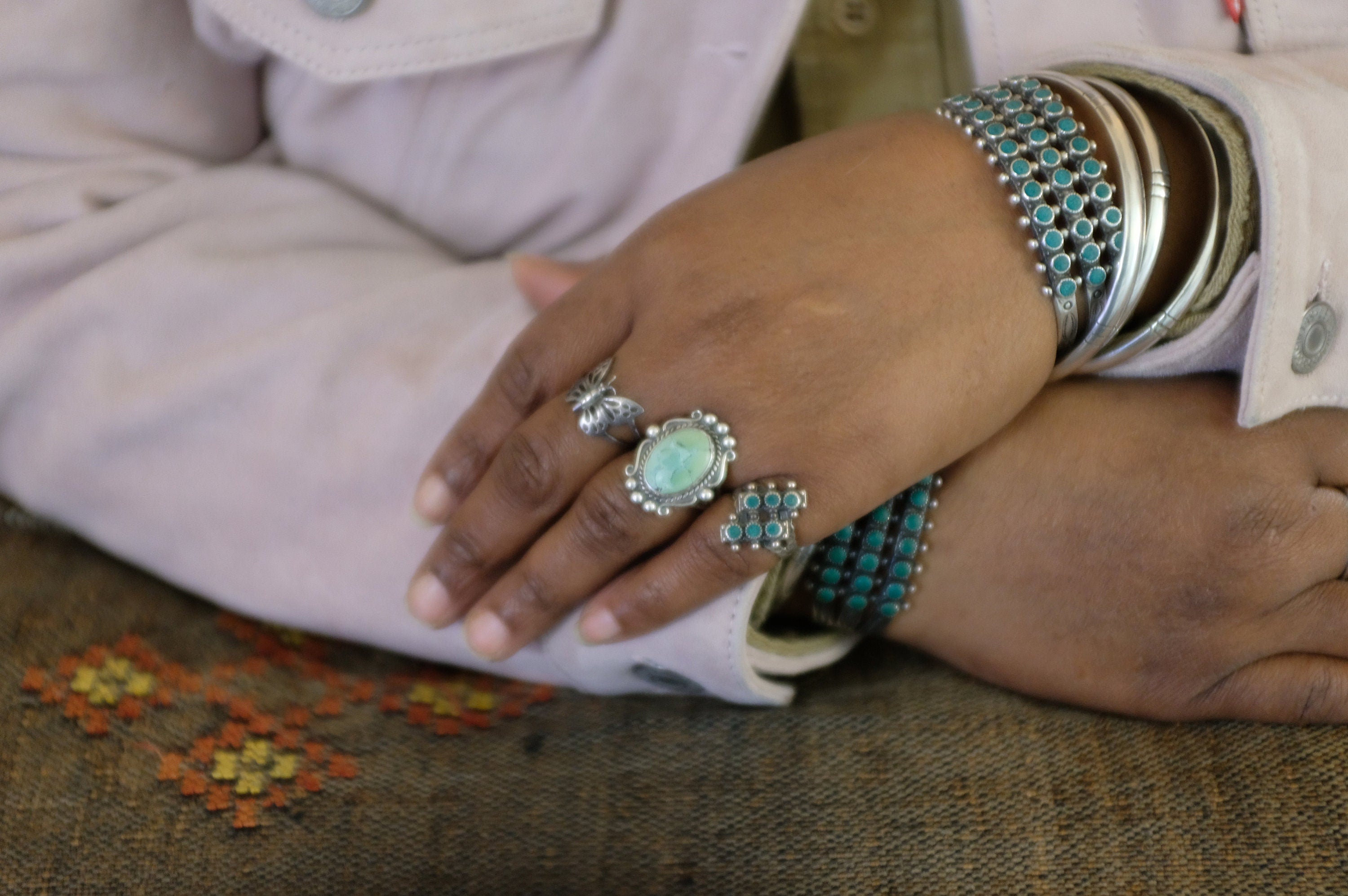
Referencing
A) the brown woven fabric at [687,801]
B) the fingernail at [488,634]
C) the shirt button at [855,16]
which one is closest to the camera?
the brown woven fabric at [687,801]

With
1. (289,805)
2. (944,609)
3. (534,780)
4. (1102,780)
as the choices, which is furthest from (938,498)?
(289,805)

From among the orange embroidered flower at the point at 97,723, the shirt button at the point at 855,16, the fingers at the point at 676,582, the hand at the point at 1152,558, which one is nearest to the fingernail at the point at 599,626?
the fingers at the point at 676,582

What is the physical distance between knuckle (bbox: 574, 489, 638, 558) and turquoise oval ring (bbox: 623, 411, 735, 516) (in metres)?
0.02

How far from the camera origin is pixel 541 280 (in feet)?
2.49

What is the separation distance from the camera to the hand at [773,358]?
0.58 meters

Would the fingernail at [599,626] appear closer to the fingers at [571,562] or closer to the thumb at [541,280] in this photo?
the fingers at [571,562]

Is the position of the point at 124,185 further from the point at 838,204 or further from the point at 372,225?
the point at 838,204

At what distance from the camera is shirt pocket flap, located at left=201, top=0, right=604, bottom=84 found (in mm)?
729

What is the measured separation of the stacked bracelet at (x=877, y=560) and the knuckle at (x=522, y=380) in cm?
21

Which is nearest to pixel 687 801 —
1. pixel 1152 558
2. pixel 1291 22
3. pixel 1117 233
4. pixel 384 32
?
pixel 1152 558

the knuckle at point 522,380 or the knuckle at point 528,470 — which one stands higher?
the knuckle at point 522,380

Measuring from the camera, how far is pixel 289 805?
2.03 feet

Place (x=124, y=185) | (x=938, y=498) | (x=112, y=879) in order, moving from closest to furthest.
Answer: (x=112, y=879)
(x=938, y=498)
(x=124, y=185)

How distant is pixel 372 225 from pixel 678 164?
27 centimetres
